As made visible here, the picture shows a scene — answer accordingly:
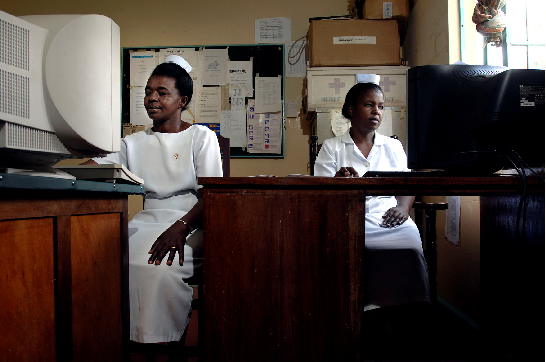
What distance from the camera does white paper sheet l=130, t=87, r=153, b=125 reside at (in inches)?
128

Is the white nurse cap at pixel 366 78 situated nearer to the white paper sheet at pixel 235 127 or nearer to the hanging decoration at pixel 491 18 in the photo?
the hanging decoration at pixel 491 18

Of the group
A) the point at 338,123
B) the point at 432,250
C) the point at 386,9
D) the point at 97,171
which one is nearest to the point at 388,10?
the point at 386,9

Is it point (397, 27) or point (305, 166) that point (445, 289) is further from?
point (397, 27)

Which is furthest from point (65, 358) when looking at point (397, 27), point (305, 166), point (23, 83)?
point (397, 27)

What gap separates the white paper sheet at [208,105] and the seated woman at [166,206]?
143 cm

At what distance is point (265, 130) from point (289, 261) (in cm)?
242

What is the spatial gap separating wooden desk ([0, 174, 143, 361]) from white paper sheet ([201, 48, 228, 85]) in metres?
2.42

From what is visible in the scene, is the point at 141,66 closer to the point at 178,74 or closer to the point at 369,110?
the point at 178,74

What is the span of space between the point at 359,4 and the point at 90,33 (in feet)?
8.71

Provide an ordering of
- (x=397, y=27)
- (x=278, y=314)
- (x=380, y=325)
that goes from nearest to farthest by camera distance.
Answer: (x=278, y=314) → (x=380, y=325) → (x=397, y=27)

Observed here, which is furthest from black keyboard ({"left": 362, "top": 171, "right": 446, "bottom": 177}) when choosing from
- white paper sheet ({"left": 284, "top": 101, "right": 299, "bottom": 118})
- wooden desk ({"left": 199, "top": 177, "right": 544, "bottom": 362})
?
white paper sheet ({"left": 284, "top": 101, "right": 299, "bottom": 118})

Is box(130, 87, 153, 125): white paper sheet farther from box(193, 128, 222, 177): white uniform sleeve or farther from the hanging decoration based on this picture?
the hanging decoration

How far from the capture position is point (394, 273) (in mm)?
1392

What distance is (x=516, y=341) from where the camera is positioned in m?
1.19
